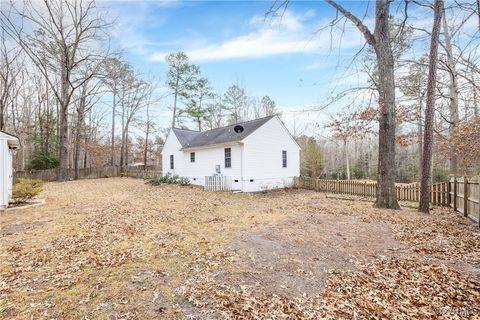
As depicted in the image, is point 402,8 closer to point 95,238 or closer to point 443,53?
point 443,53

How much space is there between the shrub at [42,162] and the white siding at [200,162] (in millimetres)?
Result: 12077

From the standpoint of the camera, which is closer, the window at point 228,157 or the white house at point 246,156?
the white house at point 246,156

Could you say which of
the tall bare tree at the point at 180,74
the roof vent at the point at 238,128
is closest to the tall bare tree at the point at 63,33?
the tall bare tree at the point at 180,74

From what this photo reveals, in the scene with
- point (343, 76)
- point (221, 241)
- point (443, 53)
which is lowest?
point (221, 241)

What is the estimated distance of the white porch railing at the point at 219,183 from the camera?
1667cm

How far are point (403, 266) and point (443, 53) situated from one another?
15789 mm

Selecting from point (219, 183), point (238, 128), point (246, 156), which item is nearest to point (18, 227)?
point (219, 183)

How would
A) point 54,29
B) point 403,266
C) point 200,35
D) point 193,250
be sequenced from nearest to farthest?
point 403,266
point 193,250
point 200,35
point 54,29

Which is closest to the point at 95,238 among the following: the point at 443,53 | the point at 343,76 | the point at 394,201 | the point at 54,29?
the point at 343,76

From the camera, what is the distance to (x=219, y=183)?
1670cm

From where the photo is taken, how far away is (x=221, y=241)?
566 centimetres

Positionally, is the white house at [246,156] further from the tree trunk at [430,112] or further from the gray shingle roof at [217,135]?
the tree trunk at [430,112]

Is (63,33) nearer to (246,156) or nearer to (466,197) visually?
(246,156)

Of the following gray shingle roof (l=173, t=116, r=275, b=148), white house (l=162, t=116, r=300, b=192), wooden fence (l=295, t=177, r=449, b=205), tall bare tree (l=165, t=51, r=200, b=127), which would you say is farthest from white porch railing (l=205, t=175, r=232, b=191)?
tall bare tree (l=165, t=51, r=200, b=127)
